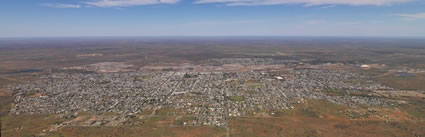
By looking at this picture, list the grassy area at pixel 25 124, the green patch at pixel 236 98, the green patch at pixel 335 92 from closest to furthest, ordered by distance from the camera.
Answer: the grassy area at pixel 25 124, the green patch at pixel 236 98, the green patch at pixel 335 92

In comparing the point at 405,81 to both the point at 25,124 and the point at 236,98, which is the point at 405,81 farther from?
the point at 25,124

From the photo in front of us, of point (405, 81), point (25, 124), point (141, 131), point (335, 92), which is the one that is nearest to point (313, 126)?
point (335, 92)

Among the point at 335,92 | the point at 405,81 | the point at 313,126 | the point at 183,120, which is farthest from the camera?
the point at 405,81

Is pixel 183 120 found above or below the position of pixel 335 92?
below

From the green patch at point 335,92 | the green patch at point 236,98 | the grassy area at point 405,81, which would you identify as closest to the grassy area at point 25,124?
the green patch at point 236,98

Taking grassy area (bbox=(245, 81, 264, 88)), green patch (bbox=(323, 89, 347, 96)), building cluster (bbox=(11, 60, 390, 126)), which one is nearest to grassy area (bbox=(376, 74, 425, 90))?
building cluster (bbox=(11, 60, 390, 126))

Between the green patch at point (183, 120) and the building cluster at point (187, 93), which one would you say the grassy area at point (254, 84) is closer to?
the building cluster at point (187, 93)

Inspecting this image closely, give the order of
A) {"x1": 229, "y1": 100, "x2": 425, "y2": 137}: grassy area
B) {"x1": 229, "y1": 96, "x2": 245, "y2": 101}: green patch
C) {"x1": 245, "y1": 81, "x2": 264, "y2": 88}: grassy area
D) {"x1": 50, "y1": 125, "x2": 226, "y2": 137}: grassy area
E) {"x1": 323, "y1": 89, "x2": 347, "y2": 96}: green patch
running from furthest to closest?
1. {"x1": 245, "y1": 81, "x2": 264, "y2": 88}: grassy area
2. {"x1": 323, "y1": 89, "x2": 347, "y2": 96}: green patch
3. {"x1": 229, "y1": 96, "x2": 245, "y2": 101}: green patch
4. {"x1": 229, "y1": 100, "x2": 425, "y2": 137}: grassy area
5. {"x1": 50, "y1": 125, "x2": 226, "y2": 137}: grassy area

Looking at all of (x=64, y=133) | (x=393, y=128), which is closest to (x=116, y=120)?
(x=64, y=133)

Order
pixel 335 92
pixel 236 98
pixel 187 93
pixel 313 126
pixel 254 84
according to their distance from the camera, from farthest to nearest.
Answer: pixel 254 84 → pixel 335 92 → pixel 187 93 → pixel 236 98 → pixel 313 126

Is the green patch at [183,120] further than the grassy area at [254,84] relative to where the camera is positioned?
No

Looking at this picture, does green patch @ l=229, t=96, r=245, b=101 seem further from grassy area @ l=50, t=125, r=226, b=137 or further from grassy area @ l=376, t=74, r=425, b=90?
grassy area @ l=376, t=74, r=425, b=90
